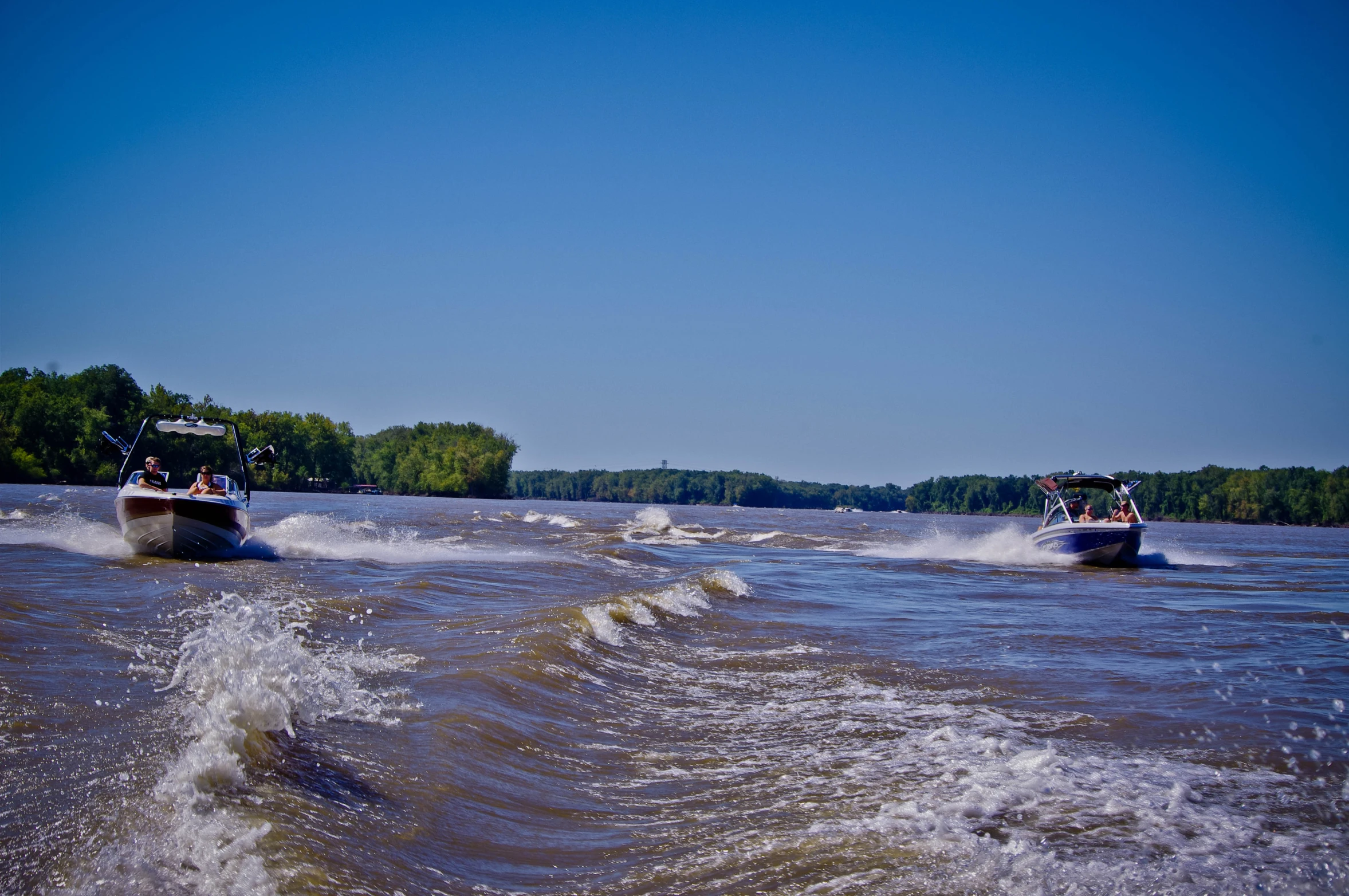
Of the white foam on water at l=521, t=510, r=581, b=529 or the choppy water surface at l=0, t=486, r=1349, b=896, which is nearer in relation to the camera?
the choppy water surface at l=0, t=486, r=1349, b=896

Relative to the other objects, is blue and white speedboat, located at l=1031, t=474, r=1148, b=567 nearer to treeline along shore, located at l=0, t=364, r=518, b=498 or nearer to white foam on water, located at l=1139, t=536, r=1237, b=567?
white foam on water, located at l=1139, t=536, r=1237, b=567

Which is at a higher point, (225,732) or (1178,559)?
(225,732)

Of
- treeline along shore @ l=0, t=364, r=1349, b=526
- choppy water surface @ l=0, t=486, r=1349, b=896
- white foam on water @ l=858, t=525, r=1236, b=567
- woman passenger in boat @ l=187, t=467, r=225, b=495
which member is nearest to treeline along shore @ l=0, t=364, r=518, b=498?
treeline along shore @ l=0, t=364, r=1349, b=526

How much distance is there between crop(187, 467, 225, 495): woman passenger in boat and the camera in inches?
708

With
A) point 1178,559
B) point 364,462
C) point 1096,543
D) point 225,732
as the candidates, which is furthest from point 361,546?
point 364,462

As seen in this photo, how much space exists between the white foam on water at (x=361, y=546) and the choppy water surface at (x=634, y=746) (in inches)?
250

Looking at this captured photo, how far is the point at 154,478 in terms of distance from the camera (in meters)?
17.9

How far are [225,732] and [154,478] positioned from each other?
1476 centimetres

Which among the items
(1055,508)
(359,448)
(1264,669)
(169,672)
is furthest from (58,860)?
(359,448)

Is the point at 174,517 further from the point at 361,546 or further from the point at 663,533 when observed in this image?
the point at 663,533

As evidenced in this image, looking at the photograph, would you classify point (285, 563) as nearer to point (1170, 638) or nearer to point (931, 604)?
point (931, 604)

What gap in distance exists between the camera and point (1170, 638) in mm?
12789

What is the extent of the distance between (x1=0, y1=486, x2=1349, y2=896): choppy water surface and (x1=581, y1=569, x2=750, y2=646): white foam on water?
10 centimetres

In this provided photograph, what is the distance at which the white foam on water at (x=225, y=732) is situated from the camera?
12.5 feet
